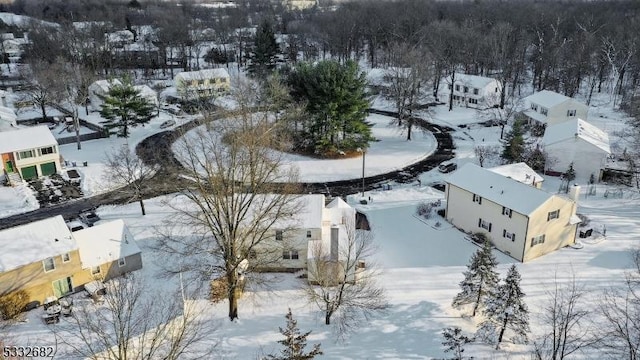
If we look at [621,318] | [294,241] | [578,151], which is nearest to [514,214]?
[621,318]

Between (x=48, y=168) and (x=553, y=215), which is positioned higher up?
(x=553, y=215)

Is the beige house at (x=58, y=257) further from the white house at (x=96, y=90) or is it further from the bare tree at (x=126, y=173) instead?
the white house at (x=96, y=90)

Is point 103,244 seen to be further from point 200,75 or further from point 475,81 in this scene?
point 475,81

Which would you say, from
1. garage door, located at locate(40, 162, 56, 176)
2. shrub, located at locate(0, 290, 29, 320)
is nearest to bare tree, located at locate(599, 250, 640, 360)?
shrub, located at locate(0, 290, 29, 320)

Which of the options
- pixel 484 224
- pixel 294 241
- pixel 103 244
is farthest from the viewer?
pixel 484 224

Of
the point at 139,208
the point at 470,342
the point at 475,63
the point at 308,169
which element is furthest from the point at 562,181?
the point at 475,63

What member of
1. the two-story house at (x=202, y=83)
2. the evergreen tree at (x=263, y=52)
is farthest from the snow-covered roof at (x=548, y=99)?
the two-story house at (x=202, y=83)

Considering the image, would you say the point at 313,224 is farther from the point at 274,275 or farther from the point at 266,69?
the point at 266,69

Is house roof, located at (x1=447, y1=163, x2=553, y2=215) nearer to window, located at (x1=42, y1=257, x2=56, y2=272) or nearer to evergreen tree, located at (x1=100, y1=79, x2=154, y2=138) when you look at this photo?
window, located at (x1=42, y1=257, x2=56, y2=272)
